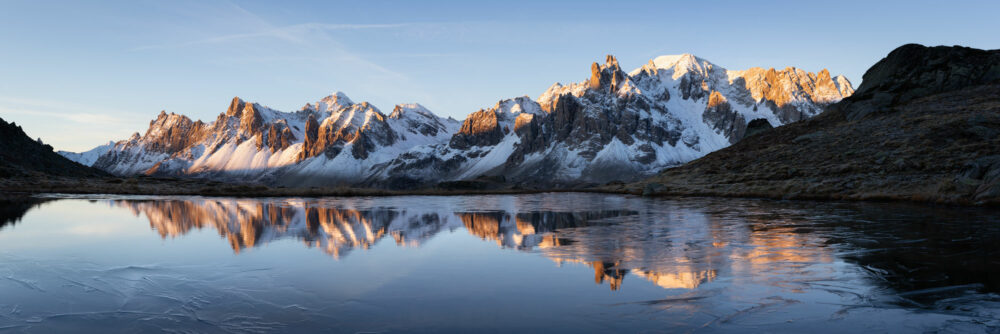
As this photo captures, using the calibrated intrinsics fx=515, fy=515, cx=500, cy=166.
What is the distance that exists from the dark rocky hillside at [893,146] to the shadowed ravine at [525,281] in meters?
20.1

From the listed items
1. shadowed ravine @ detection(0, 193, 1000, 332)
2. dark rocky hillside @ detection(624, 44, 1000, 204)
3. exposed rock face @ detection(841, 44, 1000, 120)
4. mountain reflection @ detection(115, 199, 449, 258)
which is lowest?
shadowed ravine @ detection(0, 193, 1000, 332)

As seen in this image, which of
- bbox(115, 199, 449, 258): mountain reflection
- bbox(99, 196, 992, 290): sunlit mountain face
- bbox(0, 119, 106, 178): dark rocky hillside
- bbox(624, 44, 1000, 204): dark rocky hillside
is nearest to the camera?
bbox(99, 196, 992, 290): sunlit mountain face

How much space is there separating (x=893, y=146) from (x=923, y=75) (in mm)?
41058

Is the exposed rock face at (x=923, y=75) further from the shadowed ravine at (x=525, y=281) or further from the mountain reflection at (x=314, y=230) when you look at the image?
the mountain reflection at (x=314, y=230)

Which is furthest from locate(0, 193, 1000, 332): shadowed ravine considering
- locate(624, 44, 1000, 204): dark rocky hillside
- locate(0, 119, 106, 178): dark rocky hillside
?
locate(0, 119, 106, 178): dark rocky hillside

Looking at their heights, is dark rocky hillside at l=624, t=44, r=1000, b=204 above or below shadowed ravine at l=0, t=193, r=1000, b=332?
above

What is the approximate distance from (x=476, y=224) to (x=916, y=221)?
1861 centimetres

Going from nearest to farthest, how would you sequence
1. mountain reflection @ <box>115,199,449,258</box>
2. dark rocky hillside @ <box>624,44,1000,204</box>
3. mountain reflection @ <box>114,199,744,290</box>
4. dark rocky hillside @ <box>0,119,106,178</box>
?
mountain reflection @ <box>114,199,744,290</box>, mountain reflection @ <box>115,199,449,258</box>, dark rocky hillside @ <box>624,44,1000,204</box>, dark rocky hillside @ <box>0,119,106,178</box>

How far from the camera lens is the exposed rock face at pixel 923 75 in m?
74.2

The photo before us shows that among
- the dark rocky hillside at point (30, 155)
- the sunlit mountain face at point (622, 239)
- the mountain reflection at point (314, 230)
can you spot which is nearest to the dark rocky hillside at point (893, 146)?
the sunlit mountain face at point (622, 239)

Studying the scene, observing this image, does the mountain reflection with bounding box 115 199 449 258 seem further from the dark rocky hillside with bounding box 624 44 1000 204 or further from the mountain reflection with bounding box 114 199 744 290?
the dark rocky hillside with bounding box 624 44 1000 204

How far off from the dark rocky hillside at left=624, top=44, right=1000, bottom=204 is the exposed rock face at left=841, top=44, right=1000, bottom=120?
0.43ft

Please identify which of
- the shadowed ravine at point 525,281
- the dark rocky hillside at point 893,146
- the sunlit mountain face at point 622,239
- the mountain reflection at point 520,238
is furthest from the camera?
the dark rocky hillside at point 893,146

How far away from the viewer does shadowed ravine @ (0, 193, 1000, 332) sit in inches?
313
